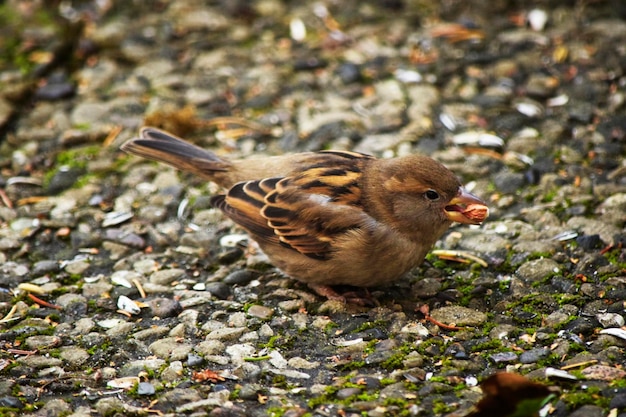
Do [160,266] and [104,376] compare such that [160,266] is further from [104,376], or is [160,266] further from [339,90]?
[339,90]

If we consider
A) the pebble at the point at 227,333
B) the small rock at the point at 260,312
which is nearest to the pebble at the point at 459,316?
the small rock at the point at 260,312

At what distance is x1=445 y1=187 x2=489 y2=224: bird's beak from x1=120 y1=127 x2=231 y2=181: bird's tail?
1.60 metres

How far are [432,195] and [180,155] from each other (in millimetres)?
1807

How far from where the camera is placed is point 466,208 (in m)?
4.77

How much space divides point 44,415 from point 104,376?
1.37ft

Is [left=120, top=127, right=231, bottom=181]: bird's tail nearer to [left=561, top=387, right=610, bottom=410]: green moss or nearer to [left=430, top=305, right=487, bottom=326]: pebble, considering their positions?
[left=430, top=305, right=487, bottom=326]: pebble

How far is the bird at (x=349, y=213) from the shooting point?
4.77 meters

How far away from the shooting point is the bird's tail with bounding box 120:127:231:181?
5562 mm

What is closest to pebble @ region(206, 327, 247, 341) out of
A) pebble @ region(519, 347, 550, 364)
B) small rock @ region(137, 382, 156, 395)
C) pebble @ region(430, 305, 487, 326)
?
small rock @ region(137, 382, 156, 395)

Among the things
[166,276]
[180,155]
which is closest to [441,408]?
[166,276]

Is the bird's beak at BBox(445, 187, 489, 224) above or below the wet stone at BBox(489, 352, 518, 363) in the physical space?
above

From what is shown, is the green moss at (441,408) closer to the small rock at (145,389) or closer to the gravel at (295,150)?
the gravel at (295,150)

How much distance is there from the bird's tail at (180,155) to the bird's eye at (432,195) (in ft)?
4.83

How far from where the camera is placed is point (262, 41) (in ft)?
25.4
